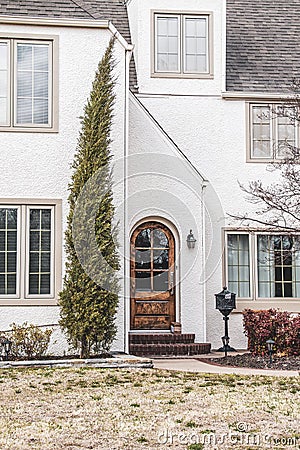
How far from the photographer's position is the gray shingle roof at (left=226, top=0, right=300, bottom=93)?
749 inches

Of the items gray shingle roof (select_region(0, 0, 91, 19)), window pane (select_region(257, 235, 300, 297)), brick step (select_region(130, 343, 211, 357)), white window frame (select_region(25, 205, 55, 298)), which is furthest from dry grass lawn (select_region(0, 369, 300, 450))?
gray shingle roof (select_region(0, 0, 91, 19))

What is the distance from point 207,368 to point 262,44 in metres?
9.58

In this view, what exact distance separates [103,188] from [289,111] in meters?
6.25

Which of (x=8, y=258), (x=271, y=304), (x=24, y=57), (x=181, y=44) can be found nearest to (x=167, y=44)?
(x=181, y=44)

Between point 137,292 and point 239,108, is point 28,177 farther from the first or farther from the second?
point 239,108

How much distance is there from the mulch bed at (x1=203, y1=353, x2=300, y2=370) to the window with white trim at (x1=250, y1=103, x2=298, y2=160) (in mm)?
5202

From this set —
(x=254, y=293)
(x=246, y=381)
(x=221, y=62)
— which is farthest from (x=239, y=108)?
(x=246, y=381)

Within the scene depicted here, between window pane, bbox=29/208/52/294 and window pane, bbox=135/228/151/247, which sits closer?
window pane, bbox=29/208/52/294

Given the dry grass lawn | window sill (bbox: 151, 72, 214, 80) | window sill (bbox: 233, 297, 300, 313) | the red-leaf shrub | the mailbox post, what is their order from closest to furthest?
1. the dry grass lawn
2. the red-leaf shrub
3. the mailbox post
4. window sill (bbox: 233, 297, 300, 313)
5. window sill (bbox: 151, 72, 214, 80)

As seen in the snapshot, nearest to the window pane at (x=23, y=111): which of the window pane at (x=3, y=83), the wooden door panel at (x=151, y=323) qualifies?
the window pane at (x=3, y=83)

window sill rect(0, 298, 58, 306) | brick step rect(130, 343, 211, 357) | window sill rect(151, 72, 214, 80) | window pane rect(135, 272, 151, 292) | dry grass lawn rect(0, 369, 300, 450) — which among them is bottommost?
dry grass lawn rect(0, 369, 300, 450)

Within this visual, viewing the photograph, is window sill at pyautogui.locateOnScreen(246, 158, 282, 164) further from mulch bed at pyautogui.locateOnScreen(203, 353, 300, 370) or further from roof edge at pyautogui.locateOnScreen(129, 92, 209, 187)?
mulch bed at pyautogui.locateOnScreen(203, 353, 300, 370)

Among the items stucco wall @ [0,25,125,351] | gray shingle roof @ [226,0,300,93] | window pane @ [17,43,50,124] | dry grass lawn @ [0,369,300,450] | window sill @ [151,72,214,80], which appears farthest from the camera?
gray shingle roof @ [226,0,300,93]

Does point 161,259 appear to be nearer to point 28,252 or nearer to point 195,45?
point 28,252
